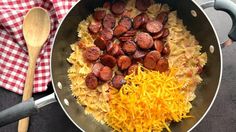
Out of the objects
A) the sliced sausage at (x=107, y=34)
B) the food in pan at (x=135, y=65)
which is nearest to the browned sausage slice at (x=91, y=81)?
the food in pan at (x=135, y=65)

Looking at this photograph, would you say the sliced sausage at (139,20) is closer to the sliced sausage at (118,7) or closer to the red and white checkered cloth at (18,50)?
the sliced sausage at (118,7)

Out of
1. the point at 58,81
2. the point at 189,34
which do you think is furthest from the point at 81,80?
the point at 189,34

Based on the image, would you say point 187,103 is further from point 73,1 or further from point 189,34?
point 73,1

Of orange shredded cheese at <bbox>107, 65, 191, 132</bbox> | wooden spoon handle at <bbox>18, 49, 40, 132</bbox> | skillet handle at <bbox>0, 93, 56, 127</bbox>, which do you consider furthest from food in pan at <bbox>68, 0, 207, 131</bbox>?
skillet handle at <bbox>0, 93, 56, 127</bbox>

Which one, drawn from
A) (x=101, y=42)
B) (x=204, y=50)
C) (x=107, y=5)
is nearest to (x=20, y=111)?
(x=101, y=42)

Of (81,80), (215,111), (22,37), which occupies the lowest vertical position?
(215,111)

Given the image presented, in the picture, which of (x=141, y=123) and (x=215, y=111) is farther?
(x=215, y=111)
